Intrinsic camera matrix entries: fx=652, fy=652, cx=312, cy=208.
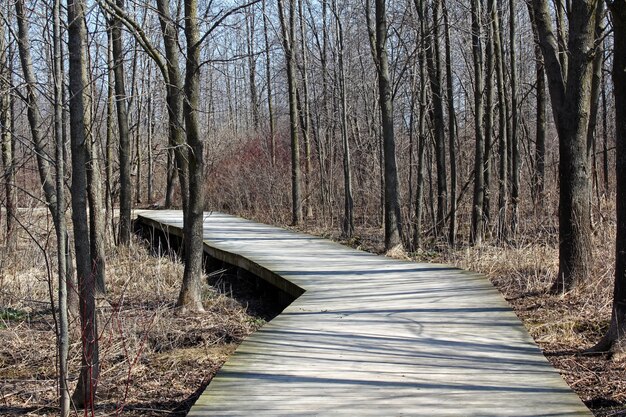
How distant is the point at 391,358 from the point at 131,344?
2590 millimetres

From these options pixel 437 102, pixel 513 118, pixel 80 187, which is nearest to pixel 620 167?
pixel 80 187

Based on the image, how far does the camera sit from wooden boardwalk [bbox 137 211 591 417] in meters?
3.33

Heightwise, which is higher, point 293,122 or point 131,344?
point 293,122

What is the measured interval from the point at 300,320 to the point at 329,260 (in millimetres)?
3424

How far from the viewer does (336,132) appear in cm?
2183

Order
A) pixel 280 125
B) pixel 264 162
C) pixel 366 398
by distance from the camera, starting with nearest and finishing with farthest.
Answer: pixel 366 398, pixel 264 162, pixel 280 125

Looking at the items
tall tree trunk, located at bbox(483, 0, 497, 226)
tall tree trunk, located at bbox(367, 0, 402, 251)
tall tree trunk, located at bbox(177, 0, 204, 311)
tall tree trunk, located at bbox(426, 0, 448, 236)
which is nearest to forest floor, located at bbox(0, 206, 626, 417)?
tall tree trunk, located at bbox(177, 0, 204, 311)

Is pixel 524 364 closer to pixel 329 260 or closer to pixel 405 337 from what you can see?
pixel 405 337

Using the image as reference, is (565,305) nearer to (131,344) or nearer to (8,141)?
(131,344)

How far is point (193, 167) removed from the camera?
653 centimetres

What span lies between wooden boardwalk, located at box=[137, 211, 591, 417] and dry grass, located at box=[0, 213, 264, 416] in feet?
2.33

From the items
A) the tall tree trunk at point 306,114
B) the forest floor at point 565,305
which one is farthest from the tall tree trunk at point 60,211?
the tall tree trunk at point 306,114

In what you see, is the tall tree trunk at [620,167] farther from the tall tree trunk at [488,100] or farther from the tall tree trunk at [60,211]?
the tall tree trunk at [488,100]

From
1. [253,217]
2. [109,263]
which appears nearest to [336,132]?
[253,217]
